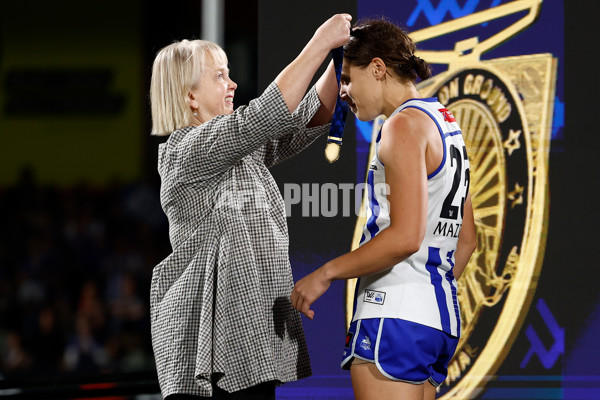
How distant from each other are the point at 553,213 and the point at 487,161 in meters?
0.31

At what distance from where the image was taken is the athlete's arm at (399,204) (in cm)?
143

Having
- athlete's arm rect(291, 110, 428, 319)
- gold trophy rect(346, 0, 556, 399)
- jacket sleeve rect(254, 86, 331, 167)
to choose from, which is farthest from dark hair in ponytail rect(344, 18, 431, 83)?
gold trophy rect(346, 0, 556, 399)

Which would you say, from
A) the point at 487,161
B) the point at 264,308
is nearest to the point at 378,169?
the point at 264,308

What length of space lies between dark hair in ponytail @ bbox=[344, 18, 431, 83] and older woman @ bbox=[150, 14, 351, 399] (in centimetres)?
4

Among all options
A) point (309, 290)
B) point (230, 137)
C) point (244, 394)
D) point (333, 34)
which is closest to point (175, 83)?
point (230, 137)

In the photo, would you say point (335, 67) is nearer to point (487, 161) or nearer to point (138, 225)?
point (487, 161)

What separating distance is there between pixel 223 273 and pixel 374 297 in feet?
1.12

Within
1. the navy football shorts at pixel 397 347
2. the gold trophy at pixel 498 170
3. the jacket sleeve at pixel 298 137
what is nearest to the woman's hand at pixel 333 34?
the jacket sleeve at pixel 298 137

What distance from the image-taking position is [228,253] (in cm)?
165

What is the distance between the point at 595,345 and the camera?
2740 millimetres

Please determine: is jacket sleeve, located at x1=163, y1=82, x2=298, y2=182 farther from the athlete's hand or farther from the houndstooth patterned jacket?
the athlete's hand

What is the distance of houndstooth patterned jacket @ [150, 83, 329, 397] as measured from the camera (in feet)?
5.30

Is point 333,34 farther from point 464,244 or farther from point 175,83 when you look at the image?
point 464,244

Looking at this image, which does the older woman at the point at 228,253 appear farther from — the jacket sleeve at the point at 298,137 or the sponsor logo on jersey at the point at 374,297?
the sponsor logo on jersey at the point at 374,297
